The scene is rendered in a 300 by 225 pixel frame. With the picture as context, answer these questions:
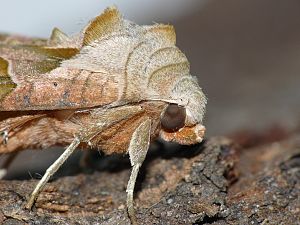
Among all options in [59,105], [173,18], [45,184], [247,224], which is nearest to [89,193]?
[45,184]

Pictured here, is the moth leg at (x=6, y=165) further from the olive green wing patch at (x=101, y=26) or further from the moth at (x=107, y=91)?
the olive green wing patch at (x=101, y=26)

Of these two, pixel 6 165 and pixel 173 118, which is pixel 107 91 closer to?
pixel 173 118

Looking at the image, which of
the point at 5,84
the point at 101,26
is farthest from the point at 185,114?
the point at 5,84

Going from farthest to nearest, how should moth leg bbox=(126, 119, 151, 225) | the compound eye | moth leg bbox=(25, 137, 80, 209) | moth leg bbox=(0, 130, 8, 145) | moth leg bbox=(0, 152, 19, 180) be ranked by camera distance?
moth leg bbox=(0, 152, 19, 180)
moth leg bbox=(0, 130, 8, 145)
the compound eye
moth leg bbox=(126, 119, 151, 225)
moth leg bbox=(25, 137, 80, 209)

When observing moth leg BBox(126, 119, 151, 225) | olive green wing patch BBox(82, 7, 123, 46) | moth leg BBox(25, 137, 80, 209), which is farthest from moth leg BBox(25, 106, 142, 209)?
olive green wing patch BBox(82, 7, 123, 46)

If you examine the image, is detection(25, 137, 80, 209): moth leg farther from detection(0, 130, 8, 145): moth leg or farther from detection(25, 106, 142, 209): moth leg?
detection(0, 130, 8, 145): moth leg

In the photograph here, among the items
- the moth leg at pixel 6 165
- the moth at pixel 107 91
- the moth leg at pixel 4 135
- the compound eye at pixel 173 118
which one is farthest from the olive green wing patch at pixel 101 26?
the moth leg at pixel 6 165
